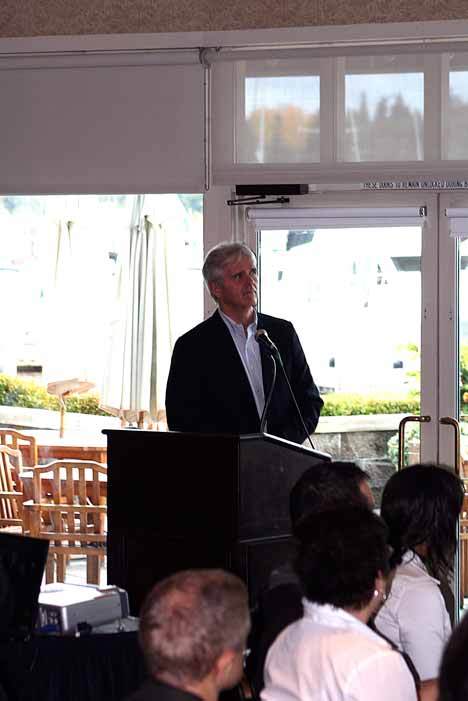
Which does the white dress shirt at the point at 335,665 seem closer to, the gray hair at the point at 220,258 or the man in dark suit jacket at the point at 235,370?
the man in dark suit jacket at the point at 235,370

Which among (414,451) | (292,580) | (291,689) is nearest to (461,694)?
(291,689)

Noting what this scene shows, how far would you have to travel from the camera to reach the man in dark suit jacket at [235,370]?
4.12 m

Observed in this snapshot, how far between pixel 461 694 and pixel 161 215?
4.13m

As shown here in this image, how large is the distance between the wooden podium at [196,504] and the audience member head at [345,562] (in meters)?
0.85

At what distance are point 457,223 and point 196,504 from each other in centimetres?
250

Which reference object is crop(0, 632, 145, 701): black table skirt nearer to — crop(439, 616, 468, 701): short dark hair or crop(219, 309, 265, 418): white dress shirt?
crop(439, 616, 468, 701): short dark hair

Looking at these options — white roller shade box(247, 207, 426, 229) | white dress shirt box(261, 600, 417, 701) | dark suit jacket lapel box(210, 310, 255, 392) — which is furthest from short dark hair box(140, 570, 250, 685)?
white roller shade box(247, 207, 426, 229)

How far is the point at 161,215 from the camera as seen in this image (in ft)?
17.4

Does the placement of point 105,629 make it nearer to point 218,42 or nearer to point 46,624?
point 46,624

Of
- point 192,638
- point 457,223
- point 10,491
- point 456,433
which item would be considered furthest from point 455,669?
point 10,491

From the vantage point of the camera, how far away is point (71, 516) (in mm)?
5246

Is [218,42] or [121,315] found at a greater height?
[218,42]

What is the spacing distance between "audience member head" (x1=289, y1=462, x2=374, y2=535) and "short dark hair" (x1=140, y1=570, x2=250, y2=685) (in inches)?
33.0

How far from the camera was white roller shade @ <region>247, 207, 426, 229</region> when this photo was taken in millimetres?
5086
